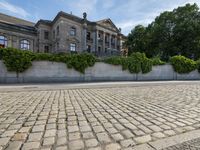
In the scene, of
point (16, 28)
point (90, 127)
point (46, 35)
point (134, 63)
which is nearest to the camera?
point (90, 127)

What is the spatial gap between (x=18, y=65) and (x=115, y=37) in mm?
37795

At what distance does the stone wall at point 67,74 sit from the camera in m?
17.3

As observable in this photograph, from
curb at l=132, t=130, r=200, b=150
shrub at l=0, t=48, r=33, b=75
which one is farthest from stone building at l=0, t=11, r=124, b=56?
curb at l=132, t=130, r=200, b=150

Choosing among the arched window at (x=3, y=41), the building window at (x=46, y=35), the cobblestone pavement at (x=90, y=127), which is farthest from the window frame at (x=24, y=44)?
the cobblestone pavement at (x=90, y=127)

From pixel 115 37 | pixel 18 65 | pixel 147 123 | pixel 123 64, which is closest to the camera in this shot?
pixel 147 123

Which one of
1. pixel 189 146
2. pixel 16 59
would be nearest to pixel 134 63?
pixel 16 59

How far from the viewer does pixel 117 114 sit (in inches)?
197

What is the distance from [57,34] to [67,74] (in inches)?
845

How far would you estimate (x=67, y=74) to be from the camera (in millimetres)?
19562

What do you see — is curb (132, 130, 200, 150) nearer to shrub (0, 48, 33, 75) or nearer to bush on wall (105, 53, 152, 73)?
shrub (0, 48, 33, 75)

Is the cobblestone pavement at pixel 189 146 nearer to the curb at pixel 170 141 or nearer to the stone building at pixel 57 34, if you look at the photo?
the curb at pixel 170 141

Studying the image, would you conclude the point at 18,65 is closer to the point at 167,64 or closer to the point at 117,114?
the point at 117,114

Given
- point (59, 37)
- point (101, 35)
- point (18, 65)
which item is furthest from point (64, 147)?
point (101, 35)

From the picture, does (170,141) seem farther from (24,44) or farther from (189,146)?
(24,44)
